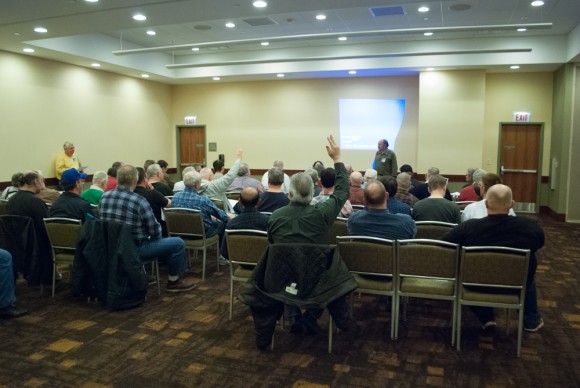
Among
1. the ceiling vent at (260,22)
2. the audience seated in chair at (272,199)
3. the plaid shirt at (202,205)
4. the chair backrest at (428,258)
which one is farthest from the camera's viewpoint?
the ceiling vent at (260,22)

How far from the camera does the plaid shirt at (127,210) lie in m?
4.25

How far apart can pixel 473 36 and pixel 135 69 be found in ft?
24.2

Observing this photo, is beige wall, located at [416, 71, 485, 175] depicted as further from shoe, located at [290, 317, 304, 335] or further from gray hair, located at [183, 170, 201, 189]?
shoe, located at [290, 317, 304, 335]

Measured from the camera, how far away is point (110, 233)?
4.09m

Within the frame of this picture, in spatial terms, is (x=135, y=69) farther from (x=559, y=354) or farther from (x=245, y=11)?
(x=559, y=354)

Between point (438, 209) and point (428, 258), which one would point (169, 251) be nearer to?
point (428, 258)

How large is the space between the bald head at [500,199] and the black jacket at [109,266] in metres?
2.99

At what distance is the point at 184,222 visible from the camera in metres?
5.11

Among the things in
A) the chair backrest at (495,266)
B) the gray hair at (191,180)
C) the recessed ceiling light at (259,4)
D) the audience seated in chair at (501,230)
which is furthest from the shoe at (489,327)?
the recessed ceiling light at (259,4)

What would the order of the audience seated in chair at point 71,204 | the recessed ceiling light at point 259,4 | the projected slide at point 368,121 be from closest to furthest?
1. the audience seated in chair at point 71,204
2. the recessed ceiling light at point 259,4
3. the projected slide at point 368,121

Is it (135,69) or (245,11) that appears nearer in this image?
(245,11)

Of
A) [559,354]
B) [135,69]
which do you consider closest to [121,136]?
[135,69]

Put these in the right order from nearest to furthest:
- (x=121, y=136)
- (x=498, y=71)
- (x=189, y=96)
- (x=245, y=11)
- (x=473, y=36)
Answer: (x=245, y=11) < (x=473, y=36) < (x=498, y=71) < (x=121, y=136) < (x=189, y=96)

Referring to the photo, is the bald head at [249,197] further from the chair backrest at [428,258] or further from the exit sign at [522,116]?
the exit sign at [522,116]
